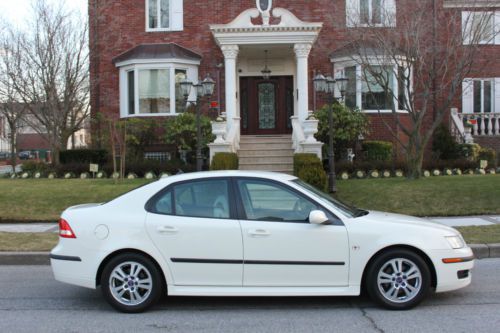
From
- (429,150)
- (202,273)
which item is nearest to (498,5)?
(429,150)

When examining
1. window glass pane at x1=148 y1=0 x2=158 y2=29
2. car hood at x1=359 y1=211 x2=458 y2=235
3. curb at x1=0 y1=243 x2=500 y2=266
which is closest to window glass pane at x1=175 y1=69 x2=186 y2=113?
window glass pane at x1=148 y1=0 x2=158 y2=29

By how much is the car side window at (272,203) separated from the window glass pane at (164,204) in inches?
30.5

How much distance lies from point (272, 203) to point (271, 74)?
49.5ft

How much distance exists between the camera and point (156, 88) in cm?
2009

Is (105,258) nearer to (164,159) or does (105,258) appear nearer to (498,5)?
(164,159)

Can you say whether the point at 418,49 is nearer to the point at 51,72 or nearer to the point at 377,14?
the point at 377,14

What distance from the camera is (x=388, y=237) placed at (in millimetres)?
5512

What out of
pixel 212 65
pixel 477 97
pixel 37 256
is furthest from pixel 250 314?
pixel 477 97

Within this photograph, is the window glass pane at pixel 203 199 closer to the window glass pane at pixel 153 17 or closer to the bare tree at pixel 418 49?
the bare tree at pixel 418 49

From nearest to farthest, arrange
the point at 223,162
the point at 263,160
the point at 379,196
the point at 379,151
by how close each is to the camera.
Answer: the point at 379,196 < the point at 223,162 < the point at 263,160 < the point at 379,151

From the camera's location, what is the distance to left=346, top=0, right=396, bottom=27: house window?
49.2ft

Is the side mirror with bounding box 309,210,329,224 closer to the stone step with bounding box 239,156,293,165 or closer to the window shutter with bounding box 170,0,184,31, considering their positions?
the stone step with bounding box 239,156,293,165

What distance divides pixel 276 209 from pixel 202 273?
3.40ft

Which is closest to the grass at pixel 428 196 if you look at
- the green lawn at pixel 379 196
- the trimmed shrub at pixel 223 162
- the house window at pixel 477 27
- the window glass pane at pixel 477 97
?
the green lawn at pixel 379 196
